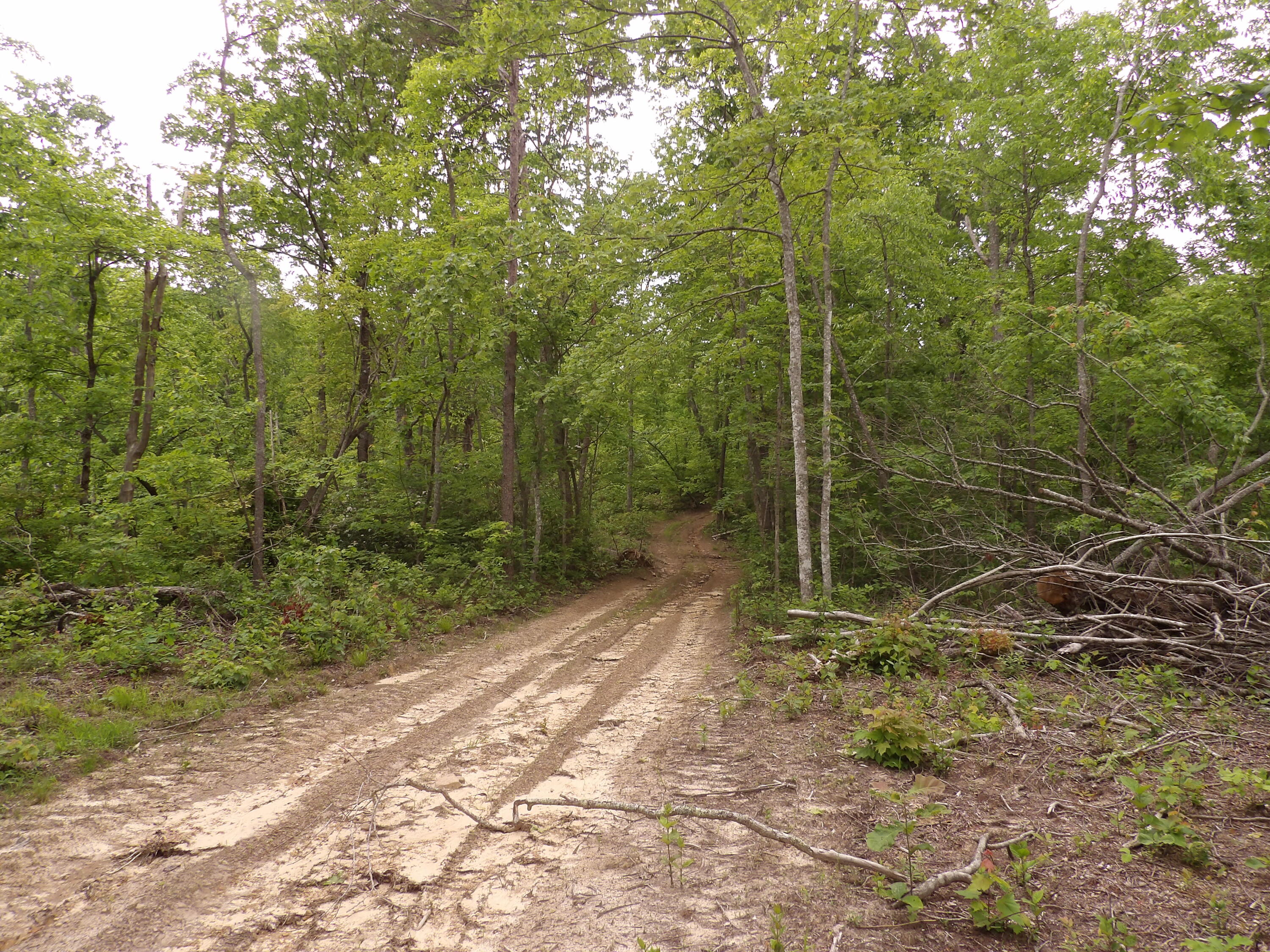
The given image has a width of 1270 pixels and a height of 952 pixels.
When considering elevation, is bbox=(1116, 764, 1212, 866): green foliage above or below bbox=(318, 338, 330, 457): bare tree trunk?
below

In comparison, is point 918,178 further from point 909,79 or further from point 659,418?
point 659,418

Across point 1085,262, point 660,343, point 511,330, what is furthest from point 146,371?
point 1085,262

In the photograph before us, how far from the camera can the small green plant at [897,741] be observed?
4.61 metres

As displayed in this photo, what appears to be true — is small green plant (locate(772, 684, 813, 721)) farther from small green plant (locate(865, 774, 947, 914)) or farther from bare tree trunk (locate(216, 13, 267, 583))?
bare tree trunk (locate(216, 13, 267, 583))

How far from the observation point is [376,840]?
3805mm

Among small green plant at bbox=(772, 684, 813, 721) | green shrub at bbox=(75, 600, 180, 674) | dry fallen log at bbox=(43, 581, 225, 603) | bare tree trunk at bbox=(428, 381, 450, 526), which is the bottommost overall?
small green plant at bbox=(772, 684, 813, 721)

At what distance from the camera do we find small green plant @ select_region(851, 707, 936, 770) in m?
4.61

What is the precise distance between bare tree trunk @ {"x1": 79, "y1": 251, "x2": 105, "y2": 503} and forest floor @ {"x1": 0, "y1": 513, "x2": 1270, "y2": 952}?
8.85m

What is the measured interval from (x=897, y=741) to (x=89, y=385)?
1532cm

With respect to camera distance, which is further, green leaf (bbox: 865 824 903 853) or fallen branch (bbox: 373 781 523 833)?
fallen branch (bbox: 373 781 523 833)

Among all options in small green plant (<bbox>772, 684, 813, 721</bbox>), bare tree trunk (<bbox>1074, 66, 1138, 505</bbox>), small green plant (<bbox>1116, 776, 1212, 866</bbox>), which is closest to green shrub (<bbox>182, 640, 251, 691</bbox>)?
small green plant (<bbox>772, 684, 813, 721</bbox>)

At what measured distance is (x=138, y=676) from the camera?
6.96m

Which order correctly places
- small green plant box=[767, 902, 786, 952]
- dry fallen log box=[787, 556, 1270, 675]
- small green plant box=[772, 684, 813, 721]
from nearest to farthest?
small green plant box=[767, 902, 786, 952]
dry fallen log box=[787, 556, 1270, 675]
small green plant box=[772, 684, 813, 721]

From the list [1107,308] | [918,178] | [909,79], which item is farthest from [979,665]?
[918,178]
